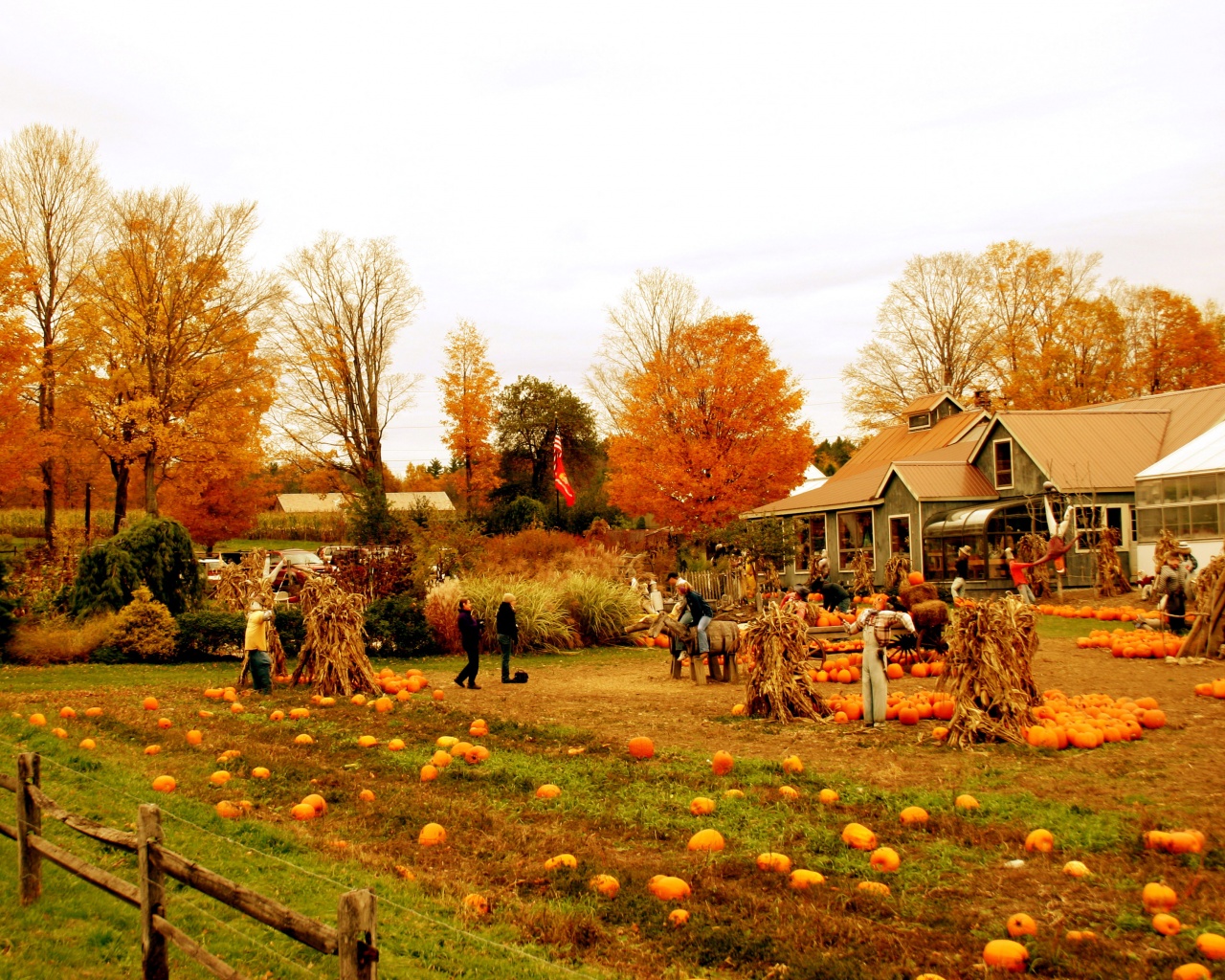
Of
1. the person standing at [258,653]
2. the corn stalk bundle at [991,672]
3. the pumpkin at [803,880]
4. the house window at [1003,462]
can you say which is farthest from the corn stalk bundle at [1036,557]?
the pumpkin at [803,880]

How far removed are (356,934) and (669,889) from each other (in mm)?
2547

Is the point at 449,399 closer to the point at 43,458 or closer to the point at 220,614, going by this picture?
the point at 43,458

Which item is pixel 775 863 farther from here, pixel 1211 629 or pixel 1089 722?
pixel 1211 629

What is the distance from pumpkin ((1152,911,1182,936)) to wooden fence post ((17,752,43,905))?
565 centimetres

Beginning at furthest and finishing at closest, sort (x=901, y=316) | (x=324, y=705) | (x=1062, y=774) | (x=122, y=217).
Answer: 1. (x=901, y=316)
2. (x=122, y=217)
3. (x=324, y=705)
4. (x=1062, y=774)

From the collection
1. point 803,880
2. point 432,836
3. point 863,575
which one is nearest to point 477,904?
point 432,836

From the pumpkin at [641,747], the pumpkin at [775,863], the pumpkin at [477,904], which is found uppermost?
the pumpkin at [641,747]

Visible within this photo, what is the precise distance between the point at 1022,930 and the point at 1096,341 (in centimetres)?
4546

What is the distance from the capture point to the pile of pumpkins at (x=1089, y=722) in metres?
8.69

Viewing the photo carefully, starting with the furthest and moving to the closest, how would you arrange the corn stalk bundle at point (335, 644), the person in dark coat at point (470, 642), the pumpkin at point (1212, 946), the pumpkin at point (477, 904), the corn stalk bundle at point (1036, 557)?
the corn stalk bundle at point (1036, 557), the person in dark coat at point (470, 642), the corn stalk bundle at point (335, 644), the pumpkin at point (477, 904), the pumpkin at point (1212, 946)

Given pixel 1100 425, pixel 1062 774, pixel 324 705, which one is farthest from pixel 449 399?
pixel 1062 774

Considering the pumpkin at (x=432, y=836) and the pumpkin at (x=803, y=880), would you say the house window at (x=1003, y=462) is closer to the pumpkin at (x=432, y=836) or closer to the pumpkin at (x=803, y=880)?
the pumpkin at (x=803, y=880)

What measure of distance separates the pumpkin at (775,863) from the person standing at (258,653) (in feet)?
29.6

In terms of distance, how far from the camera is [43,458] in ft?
83.6
